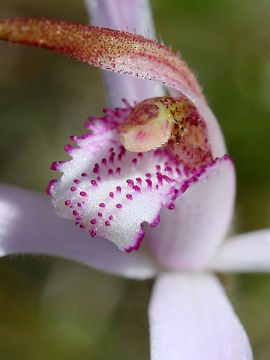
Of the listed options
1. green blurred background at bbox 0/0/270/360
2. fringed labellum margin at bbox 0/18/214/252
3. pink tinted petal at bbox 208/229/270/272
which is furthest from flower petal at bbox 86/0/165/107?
green blurred background at bbox 0/0/270/360

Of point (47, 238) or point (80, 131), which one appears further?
point (80, 131)

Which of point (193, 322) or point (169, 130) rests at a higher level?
point (169, 130)

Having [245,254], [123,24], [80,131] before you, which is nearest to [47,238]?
[245,254]

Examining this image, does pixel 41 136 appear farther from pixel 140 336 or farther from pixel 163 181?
pixel 163 181

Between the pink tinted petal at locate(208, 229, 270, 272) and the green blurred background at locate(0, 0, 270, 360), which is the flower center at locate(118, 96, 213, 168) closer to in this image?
the pink tinted petal at locate(208, 229, 270, 272)

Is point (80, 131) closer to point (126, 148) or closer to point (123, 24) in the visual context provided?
point (123, 24)

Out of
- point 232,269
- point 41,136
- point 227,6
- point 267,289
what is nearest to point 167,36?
point 227,6
